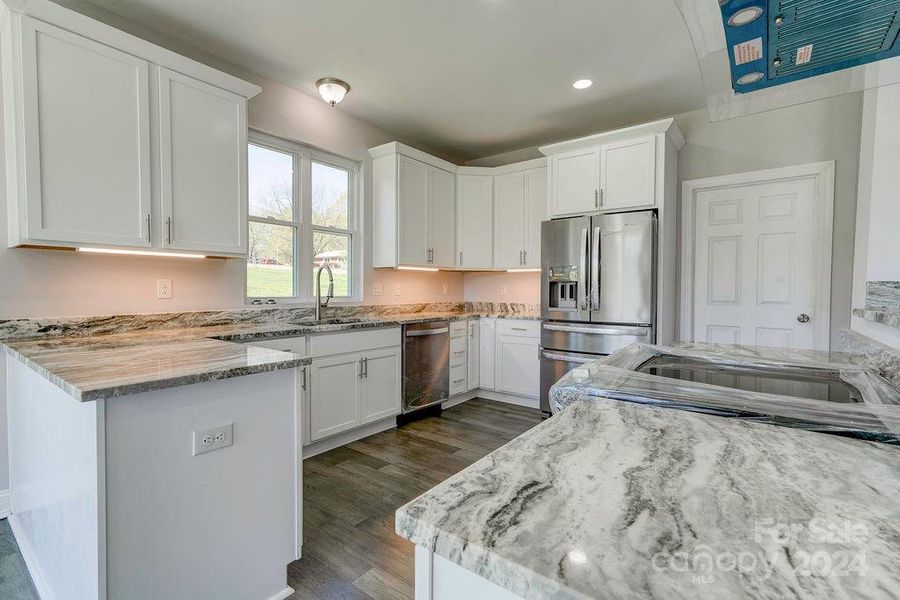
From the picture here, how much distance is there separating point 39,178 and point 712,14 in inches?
101

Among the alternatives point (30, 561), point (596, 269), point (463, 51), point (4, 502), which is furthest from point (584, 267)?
point (4, 502)

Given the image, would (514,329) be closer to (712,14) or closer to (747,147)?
(747,147)

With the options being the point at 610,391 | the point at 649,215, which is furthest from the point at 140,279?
the point at 649,215

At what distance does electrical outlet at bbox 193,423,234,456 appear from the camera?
4.48 feet

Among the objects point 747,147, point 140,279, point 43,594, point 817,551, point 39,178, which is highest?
point 747,147

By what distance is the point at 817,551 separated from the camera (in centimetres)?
42

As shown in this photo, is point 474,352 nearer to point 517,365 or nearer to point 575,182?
point 517,365

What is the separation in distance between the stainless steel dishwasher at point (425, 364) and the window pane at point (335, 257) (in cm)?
76

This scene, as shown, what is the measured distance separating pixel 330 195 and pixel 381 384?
5.56 ft

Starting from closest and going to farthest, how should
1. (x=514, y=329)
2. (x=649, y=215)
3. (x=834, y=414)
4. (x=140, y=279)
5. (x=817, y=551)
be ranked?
1. (x=817, y=551)
2. (x=834, y=414)
3. (x=140, y=279)
4. (x=649, y=215)
5. (x=514, y=329)

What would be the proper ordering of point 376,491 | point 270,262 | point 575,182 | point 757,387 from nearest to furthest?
point 757,387 → point 376,491 → point 270,262 → point 575,182

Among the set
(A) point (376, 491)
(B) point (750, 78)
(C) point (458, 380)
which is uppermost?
(B) point (750, 78)

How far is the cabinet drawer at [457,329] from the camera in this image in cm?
396

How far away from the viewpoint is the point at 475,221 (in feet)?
14.6
